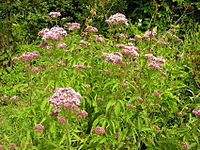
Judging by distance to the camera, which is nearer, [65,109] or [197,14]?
[65,109]

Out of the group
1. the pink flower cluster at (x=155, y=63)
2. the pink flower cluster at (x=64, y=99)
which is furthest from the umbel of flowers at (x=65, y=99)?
the pink flower cluster at (x=155, y=63)

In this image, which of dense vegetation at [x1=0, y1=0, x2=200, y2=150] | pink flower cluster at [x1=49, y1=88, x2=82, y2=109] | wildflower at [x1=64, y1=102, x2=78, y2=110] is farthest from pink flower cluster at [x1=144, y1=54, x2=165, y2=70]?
wildflower at [x1=64, y1=102, x2=78, y2=110]

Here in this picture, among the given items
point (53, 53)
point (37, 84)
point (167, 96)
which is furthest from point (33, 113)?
point (167, 96)

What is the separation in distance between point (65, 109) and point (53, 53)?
1081 mm

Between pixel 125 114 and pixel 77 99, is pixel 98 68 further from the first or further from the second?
pixel 77 99

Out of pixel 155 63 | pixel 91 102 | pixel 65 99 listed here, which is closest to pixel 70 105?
pixel 65 99

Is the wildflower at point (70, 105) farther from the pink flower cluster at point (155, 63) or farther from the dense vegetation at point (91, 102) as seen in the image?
the pink flower cluster at point (155, 63)

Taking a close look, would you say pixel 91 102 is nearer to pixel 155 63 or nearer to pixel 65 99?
pixel 155 63

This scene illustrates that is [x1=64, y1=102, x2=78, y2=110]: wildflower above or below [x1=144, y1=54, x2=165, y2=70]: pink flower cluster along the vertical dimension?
below

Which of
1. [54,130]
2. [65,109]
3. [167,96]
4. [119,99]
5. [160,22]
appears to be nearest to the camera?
[65,109]

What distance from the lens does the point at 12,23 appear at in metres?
7.32

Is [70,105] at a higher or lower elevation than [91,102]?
higher

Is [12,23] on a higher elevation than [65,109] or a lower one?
lower

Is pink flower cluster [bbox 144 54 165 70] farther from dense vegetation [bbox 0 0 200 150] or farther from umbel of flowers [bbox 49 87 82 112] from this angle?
umbel of flowers [bbox 49 87 82 112]
